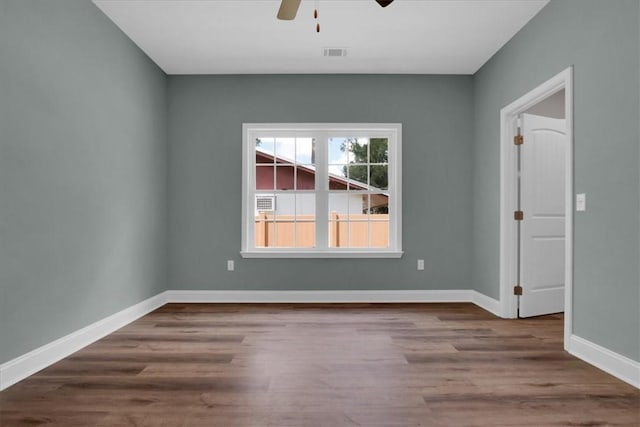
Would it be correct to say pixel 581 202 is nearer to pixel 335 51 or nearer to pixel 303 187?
pixel 335 51

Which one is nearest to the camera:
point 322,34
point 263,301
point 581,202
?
point 581,202

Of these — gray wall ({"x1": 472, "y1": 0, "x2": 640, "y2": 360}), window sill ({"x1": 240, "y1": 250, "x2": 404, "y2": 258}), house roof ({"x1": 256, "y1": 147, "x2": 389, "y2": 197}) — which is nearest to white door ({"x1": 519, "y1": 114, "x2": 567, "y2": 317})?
gray wall ({"x1": 472, "y1": 0, "x2": 640, "y2": 360})

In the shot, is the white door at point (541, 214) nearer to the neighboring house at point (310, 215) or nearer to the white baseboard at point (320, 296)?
the white baseboard at point (320, 296)

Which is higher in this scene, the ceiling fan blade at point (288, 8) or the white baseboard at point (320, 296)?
the ceiling fan blade at point (288, 8)

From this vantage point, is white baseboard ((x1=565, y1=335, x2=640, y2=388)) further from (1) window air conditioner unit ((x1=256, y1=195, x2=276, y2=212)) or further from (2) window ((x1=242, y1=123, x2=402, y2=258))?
(1) window air conditioner unit ((x1=256, y1=195, x2=276, y2=212))

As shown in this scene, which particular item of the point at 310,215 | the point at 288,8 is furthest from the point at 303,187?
the point at 288,8

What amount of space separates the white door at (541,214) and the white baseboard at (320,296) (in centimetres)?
87

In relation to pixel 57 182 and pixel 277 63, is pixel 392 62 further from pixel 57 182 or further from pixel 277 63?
pixel 57 182

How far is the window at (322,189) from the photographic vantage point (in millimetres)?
4879

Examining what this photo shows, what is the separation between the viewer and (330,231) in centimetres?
491

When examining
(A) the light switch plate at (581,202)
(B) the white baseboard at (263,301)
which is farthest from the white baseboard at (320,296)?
(A) the light switch plate at (581,202)

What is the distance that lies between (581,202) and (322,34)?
8.65 feet

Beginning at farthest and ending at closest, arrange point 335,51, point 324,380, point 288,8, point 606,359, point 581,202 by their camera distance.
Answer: point 335,51 < point 581,202 < point 606,359 < point 324,380 < point 288,8

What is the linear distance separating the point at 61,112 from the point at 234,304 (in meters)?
2.68
